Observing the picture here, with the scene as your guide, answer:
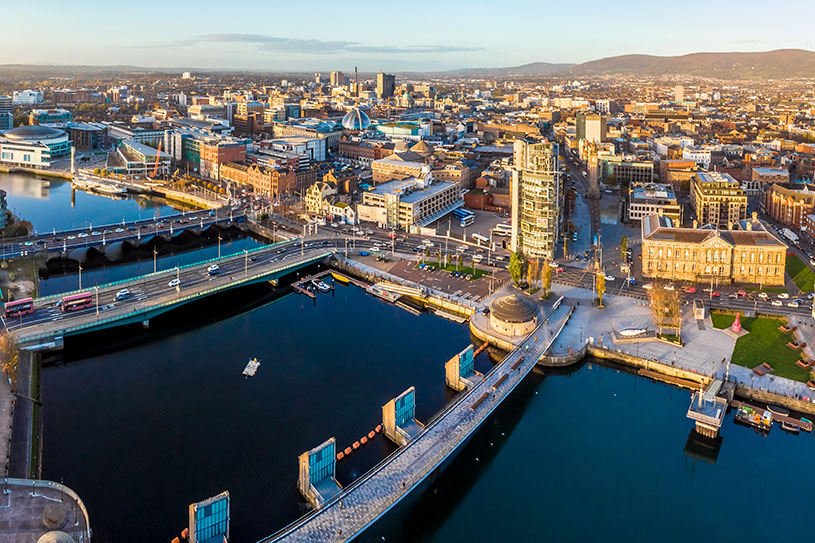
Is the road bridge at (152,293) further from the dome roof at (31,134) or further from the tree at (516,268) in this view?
the dome roof at (31,134)

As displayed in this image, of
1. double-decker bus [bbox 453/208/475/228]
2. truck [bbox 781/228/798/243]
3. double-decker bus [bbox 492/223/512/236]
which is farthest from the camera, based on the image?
double-decker bus [bbox 453/208/475/228]

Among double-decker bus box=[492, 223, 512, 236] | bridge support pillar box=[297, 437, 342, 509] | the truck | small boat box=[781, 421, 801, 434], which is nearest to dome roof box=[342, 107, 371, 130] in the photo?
double-decker bus box=[492, 223, 512, 236]

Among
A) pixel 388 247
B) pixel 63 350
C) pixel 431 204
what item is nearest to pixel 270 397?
pixel 63 350

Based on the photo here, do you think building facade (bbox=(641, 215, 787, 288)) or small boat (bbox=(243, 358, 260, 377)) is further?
building facade (bbox=(641, 215, 787, 288))

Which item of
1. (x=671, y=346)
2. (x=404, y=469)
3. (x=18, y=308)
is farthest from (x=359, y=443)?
(x=18, y=308)

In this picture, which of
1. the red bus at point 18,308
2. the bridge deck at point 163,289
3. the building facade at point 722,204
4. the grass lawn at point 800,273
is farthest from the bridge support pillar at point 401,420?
→ the building facade at point 722,204

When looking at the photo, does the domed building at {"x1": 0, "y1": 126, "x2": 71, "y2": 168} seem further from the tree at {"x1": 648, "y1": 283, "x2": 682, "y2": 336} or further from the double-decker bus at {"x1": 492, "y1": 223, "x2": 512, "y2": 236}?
the tree at {"x1": 648, "y1": 283, "x2": 682, "y2": 336}
